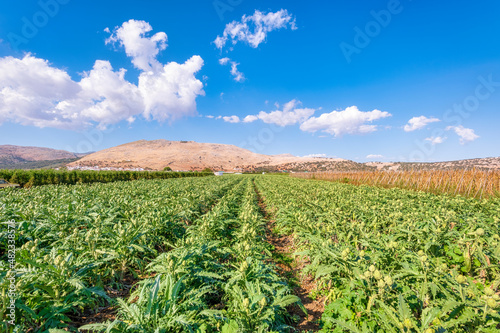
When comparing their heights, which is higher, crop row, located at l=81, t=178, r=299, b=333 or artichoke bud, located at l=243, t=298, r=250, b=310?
artichoke bud, located at l=243, t=298, r=250, b=310

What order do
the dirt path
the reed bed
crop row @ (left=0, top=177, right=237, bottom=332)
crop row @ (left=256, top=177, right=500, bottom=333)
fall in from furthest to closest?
1. the reed bed
2. the dirt path
3. crop row @ (left=0, top=177, right=237, bottom=332)
4. crop row @ (left=256, top=177, right=500, bottom=333)

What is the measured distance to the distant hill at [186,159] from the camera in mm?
109125

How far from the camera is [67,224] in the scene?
4.37 metres

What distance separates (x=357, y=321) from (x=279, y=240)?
413 cm

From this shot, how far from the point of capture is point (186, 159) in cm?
12606

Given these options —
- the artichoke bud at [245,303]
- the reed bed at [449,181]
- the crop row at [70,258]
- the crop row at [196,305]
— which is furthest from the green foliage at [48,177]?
the reed bed at [449,181]

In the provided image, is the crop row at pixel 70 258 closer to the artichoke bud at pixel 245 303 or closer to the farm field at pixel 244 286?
the farm field at pixel 244 286

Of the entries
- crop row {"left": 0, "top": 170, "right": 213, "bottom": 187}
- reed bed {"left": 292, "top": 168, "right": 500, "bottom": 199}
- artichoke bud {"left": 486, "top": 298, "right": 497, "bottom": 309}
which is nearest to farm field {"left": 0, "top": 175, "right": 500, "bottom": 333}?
artichoke bud {"left": 486, "top": 298, "right": 497, "bottom": 309}

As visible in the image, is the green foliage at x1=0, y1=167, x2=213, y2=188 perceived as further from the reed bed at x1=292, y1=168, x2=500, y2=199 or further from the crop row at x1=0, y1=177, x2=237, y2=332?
the reed bed at x1=292, y1=168, x2=500, y2=199

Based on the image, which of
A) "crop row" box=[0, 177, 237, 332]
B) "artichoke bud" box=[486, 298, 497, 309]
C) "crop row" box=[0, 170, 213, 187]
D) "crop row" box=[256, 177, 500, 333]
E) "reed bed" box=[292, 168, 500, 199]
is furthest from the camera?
"crop row" box=[0, 170, 213, 187]

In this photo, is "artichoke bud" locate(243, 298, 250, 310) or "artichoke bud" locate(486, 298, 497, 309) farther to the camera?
→ "artichoke bud" locate(243, 298, 250, 310)

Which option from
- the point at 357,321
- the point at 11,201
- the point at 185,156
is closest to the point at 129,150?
the point at 185,156

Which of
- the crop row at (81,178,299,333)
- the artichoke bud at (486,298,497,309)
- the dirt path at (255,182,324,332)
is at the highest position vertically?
the artichoke bud at (486,298,497,309)

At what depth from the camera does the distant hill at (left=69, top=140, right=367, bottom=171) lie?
109 metres
